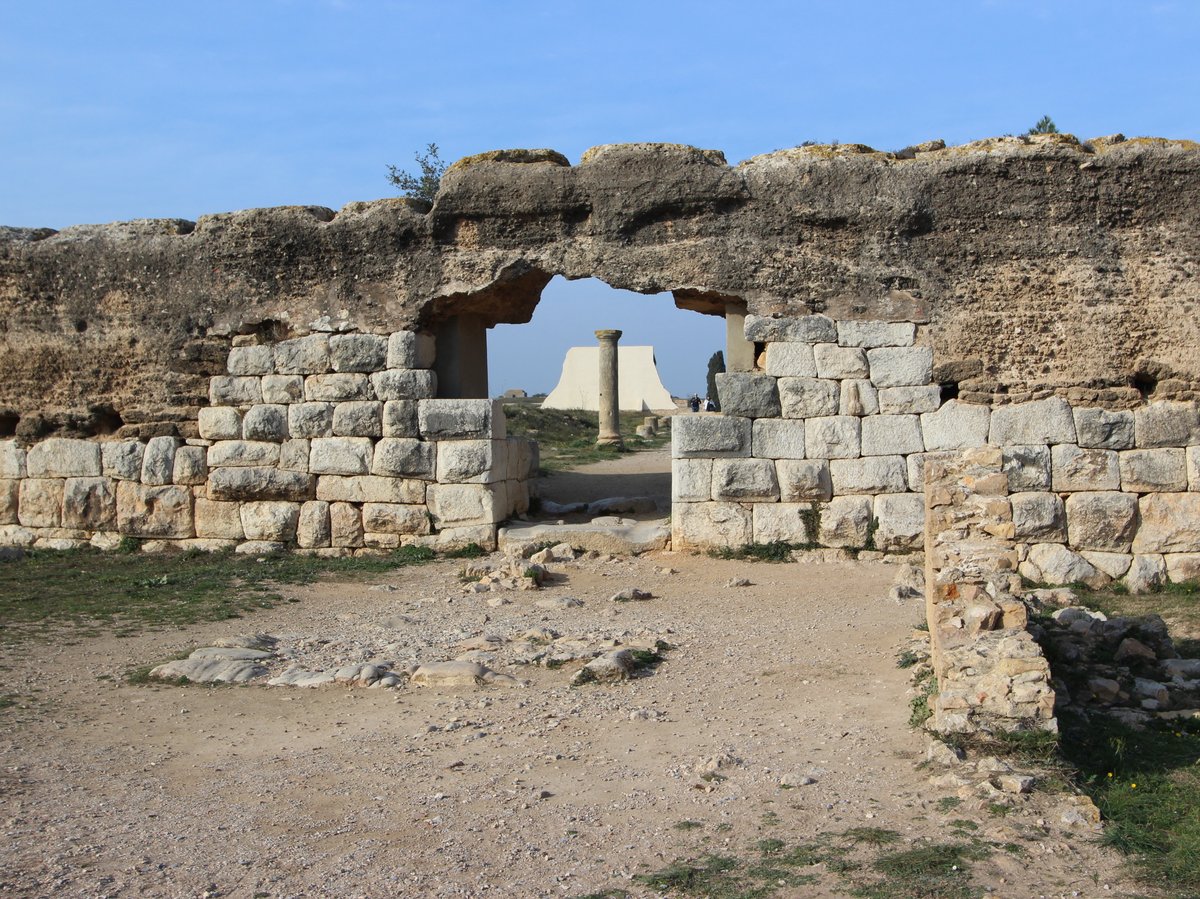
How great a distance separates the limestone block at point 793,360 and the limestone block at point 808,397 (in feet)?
0.20

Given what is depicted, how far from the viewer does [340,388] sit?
10.5 m

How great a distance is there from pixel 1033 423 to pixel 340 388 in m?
5.96

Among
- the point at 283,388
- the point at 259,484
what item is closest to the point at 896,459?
the point at 283,388

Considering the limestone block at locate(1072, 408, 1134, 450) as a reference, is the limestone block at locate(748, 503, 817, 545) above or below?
below

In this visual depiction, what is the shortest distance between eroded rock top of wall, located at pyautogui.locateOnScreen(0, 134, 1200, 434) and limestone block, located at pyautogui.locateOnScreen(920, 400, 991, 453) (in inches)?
7.2

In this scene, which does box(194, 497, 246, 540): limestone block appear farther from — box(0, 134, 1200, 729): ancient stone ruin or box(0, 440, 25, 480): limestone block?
box(0, 440, 25, 480): limestone block

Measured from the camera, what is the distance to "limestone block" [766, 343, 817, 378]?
970 cm

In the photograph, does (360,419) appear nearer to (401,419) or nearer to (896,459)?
(401,419)

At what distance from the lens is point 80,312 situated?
1117 cm

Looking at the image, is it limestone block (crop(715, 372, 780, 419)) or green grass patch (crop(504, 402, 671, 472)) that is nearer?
limestone block (crop(715, 372, 780, 419))

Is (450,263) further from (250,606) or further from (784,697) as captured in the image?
(784,697)

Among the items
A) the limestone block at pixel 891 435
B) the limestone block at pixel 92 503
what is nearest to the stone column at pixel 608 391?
the limestone block at pixel 92 503

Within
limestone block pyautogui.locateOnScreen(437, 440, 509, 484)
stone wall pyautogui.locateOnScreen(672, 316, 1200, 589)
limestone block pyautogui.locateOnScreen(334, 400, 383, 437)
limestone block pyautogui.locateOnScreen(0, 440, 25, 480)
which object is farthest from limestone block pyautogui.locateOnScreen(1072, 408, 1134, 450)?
limestone block pyautogui.locateOnScreen(0, 440, 25, 480)

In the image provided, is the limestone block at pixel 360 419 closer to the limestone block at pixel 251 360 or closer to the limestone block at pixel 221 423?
the limestone block at pixel 251 360
